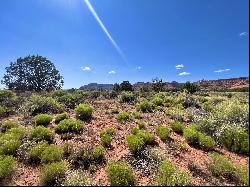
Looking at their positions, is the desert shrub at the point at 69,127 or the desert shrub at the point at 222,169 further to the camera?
the desert shrub at the point at 69,127

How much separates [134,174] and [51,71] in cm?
4868

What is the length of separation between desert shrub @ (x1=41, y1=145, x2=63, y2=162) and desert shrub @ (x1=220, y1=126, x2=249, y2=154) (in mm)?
6432

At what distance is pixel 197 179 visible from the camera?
28.4 feet

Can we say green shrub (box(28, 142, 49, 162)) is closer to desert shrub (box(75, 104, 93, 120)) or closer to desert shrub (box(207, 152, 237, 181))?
desert shrub (box(75, 104, 93, 120))

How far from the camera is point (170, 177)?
811 cm

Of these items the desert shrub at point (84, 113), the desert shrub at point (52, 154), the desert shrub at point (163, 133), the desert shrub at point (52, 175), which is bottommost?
the desert shrub at point (52, 175)

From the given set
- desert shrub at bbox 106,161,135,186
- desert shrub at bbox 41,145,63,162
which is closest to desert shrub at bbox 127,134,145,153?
desert shrub at bbox 106,161,135,186

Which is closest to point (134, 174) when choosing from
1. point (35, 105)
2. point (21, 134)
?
point (21, 134)

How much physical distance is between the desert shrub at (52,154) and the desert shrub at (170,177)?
12.8 ft

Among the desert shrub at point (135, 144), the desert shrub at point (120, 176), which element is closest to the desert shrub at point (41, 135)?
the desert shrub at point (135, 144)

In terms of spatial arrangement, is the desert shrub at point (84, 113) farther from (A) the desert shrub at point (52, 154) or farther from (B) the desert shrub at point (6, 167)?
(B) the desert shrub at point (6, 167)

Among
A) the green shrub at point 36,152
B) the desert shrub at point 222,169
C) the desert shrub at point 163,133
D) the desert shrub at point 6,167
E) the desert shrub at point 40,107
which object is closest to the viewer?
the desert shrub at point 222,169

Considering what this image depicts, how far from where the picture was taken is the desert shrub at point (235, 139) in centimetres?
993

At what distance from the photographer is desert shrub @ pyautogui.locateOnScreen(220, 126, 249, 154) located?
9930 millimetres
